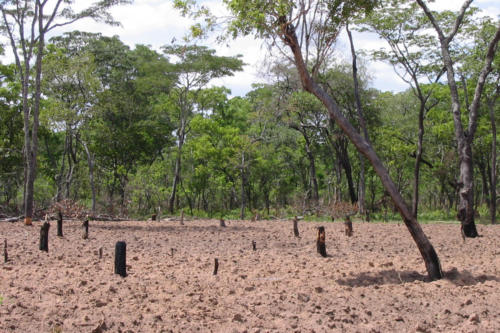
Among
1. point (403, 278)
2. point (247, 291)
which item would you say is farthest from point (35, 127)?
point (403, 278)

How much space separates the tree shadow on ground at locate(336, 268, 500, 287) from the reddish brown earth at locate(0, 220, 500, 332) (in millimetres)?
14

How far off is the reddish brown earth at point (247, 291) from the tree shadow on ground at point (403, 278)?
1cm

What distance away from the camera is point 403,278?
7.03 m

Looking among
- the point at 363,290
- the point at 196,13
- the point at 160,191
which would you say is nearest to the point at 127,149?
the point at 160,191

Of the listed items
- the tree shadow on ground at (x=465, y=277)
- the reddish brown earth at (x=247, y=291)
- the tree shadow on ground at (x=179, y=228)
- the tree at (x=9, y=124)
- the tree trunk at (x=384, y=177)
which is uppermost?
the tree at (x=9, y=124)

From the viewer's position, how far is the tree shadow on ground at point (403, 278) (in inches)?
262

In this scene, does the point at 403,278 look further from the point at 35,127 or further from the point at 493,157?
the point at 493,157

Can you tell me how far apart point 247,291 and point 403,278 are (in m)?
2.41

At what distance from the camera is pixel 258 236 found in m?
13.2

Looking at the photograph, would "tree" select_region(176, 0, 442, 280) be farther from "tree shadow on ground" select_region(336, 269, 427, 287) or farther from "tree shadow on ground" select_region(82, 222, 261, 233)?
"tree shadow on ground" select_region(82, 222, 261, 233)

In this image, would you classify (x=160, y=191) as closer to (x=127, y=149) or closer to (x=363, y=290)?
(x=127, y=149)

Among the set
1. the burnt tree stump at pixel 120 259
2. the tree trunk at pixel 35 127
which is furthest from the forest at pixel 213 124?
the burnt tree stump at pixel 120 259

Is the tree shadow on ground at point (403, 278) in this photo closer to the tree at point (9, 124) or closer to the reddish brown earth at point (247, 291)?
the reddish brown earth at point (247, 291)

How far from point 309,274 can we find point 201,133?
23.3m
